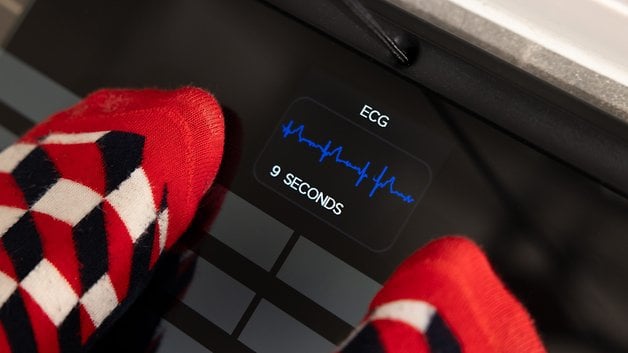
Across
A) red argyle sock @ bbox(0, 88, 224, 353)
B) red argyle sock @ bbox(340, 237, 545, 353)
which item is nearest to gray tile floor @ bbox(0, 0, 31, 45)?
red argyle sock @ bbox(0, 88, 224, 353)

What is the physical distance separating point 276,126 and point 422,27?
210 millimetres

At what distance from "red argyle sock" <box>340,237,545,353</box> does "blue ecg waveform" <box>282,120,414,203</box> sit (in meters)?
0.08

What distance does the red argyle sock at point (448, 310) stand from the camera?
74 centimetres

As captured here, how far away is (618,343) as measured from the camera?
0.76 meters

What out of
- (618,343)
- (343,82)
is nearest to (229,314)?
(343,82)

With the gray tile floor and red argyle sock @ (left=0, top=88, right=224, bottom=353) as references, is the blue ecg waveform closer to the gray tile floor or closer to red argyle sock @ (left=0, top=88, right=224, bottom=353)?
red argyle sock @ (left=0, top=88, right=224, bottom=353)

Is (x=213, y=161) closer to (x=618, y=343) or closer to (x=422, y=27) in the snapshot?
(x=422, y=27)

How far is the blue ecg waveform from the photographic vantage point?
82cm

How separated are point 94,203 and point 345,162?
0.97ft

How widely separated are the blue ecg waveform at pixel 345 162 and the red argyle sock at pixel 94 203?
88 mm

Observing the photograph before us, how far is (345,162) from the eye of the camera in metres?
0.83

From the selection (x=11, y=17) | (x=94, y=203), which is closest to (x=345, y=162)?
(x=94, y=203)

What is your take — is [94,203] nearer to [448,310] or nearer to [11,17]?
[11,17]

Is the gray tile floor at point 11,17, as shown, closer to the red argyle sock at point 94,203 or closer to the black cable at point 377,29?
the red argyle sock at point 94,203
